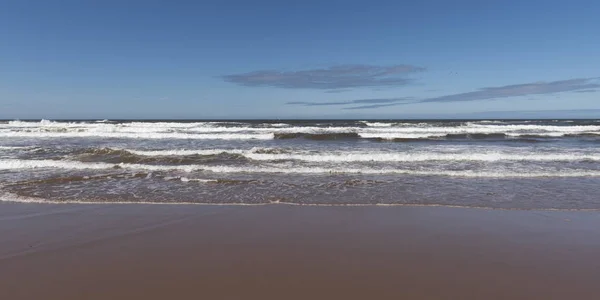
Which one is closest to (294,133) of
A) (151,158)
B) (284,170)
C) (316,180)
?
(151,158)

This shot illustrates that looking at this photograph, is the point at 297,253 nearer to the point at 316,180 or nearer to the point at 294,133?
the point at 316,180

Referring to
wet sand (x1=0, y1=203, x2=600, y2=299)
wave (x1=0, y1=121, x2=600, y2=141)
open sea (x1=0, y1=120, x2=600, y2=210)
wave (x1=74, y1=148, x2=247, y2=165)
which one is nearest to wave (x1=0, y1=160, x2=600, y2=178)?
open sea (x1=0, y1=120, x2=600, y2=210)

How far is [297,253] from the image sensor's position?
417 centimetres

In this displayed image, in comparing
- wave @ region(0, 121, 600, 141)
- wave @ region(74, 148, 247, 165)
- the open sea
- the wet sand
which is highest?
wave @ region(0, 121, 600, 141)

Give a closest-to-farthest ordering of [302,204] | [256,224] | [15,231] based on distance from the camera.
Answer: [15,231] → [256,224] → [302,204]

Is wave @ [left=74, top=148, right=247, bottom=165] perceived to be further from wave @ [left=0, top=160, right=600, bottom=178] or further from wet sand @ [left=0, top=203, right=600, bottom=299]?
wet sand @ [left=0, top=203, right=600, bottom=299]

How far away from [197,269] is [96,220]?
2743mm

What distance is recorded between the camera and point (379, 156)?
1308 cm

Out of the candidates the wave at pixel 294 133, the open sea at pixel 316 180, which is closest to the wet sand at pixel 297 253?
the open sea at pixel 316 180

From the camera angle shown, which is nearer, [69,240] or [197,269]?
[197,269]

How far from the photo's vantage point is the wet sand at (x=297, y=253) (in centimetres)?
330

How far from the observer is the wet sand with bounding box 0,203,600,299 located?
330cm

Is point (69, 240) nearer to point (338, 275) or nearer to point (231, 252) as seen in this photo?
point (231, 252)

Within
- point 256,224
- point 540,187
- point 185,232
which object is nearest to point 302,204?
point 256,224
